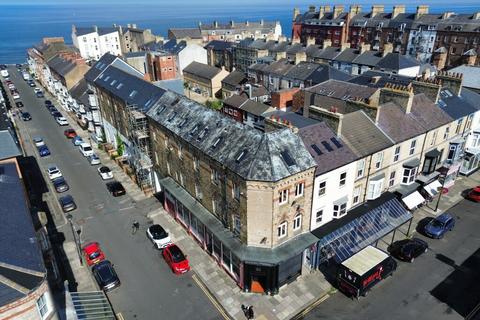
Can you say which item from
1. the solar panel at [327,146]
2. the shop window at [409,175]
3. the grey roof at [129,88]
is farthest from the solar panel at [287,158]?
the grey roof at [129,88]

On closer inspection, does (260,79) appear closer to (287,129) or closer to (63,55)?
(63,55)

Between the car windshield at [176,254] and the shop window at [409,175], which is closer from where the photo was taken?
the car windshield at [176,254]

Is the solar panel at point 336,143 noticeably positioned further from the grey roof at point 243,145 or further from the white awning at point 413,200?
the white awning at point 413,200

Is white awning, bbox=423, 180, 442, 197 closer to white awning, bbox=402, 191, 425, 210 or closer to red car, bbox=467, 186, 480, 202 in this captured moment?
white awning, bbox=402, 191, 425, 210

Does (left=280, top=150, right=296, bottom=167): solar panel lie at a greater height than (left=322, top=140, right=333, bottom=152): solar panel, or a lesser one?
greater

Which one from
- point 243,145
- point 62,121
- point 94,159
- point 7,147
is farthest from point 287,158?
point 62,121

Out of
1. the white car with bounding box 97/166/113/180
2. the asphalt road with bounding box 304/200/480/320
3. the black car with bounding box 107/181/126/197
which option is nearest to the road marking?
the asphalt road with bounding box 304/200/480/320

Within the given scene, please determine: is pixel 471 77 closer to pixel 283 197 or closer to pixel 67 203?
pixel 283 197
